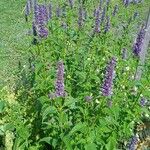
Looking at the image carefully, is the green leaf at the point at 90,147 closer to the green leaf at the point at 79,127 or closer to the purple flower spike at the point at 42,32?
the green leaf at the point at 79,127

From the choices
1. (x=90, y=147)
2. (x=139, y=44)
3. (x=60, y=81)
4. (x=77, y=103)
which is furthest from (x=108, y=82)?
(x=139, y=44)

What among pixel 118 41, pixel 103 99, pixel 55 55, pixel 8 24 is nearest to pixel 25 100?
pixel 55 55

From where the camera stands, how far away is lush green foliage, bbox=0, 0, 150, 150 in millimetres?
3932

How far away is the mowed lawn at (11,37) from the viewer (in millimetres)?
7457

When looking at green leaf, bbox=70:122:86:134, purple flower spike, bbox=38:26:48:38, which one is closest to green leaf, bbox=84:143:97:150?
green leaf, bbox=70:122:86:134

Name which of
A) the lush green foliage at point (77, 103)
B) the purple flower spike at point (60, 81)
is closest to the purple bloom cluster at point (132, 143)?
the lush green foliage at point (77, 103)

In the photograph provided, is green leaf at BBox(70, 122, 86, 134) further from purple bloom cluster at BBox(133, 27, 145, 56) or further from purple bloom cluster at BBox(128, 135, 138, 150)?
purple bloom cluster at BBox(133, 27, 145, 56)

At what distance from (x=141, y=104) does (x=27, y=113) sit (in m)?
1.41

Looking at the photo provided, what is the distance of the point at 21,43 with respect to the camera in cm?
838

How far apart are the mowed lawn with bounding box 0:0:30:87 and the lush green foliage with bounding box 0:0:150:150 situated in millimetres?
1959

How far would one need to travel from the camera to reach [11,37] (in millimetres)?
8672

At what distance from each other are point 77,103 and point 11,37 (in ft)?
15.6

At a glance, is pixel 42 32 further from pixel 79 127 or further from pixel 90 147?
pixel 90 147

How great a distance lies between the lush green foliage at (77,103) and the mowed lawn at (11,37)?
6.43 feet
